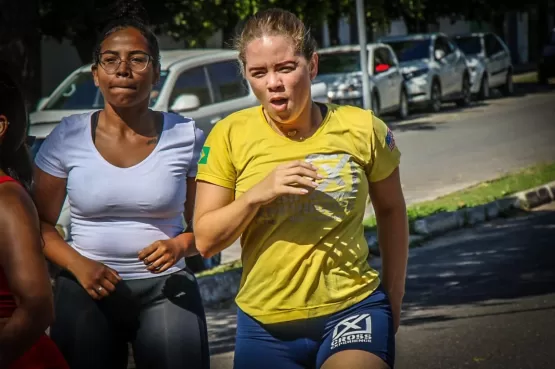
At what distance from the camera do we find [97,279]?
401cm

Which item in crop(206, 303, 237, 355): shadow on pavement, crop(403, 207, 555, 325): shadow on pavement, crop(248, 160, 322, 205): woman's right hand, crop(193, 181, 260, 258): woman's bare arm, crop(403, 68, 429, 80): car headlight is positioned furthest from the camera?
crop(403, 68, 429, 80): car headlight

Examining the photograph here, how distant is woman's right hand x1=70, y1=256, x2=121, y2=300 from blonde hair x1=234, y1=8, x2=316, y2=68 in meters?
0.83

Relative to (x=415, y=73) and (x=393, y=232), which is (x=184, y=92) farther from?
(x=415, y=73)

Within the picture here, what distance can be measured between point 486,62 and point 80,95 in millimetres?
22343

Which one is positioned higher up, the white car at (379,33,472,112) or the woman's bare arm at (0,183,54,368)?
the woman's bare arm at (0,183,54,368)

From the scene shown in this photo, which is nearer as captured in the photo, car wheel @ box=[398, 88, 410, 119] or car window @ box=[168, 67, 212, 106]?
car window @ box=[168, 67, 212, 106]

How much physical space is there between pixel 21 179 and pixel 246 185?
2.46 ft

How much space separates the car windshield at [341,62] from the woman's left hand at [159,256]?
894 inches

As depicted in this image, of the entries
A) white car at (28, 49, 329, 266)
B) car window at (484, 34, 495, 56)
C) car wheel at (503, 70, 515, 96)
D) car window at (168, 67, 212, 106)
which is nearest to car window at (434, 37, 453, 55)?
car window at (484, 34, 495, 56)

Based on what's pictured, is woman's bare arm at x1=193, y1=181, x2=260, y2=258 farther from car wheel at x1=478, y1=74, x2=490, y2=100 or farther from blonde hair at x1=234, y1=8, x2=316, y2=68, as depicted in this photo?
car wheel at x1=478, y1=74, x2=490, y2=100

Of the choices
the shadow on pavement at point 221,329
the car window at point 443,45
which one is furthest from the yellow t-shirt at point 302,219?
the car window at point 443,45

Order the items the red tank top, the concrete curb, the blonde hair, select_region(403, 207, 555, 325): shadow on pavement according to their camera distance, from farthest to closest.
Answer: the concrete curb, select_region(403, 207, 555, 325): shadow on pavement, the blonde hair, the red tank top

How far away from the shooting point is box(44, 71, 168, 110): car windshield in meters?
13.4

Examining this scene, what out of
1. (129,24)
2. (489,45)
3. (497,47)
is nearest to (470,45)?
(489,45)
